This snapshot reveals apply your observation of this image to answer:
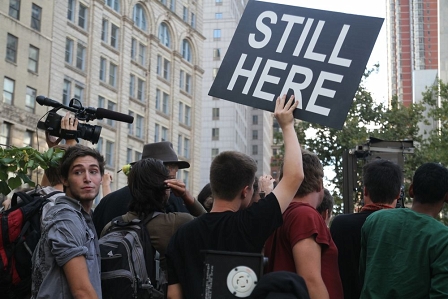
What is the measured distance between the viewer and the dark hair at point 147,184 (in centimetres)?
545

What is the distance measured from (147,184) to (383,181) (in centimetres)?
162

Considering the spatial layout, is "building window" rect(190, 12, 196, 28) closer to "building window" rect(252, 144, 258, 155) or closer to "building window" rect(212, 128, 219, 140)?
"building window" rect(212, 128, 219, 140)

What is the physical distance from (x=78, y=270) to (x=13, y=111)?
125 ft

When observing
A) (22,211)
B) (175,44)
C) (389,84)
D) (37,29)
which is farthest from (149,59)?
(389,84)

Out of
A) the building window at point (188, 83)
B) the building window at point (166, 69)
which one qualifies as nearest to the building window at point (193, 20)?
the building window at point (188, 83)

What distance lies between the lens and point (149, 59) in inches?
2313

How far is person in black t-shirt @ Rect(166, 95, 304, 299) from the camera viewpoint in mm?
4602

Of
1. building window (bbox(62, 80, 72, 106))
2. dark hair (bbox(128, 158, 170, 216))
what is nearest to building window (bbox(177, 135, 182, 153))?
building window (bbox(62, 80, 72, 106))

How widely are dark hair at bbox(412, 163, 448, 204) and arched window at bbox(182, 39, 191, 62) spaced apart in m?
59.7

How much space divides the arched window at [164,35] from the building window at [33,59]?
17.3 m

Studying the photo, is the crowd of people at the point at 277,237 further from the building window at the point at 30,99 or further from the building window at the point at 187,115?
the building window at the point at 187,115

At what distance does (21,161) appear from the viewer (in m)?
5.81

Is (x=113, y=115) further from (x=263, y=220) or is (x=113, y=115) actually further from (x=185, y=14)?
(x=185, y=14)

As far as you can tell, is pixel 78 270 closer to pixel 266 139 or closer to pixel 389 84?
pixel 266 139
